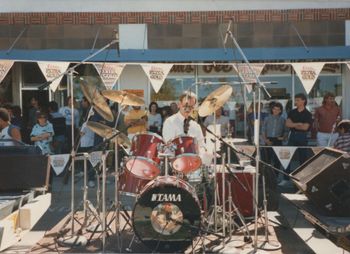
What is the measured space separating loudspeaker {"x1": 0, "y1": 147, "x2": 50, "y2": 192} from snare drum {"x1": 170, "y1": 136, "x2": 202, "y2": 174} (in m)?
2.00

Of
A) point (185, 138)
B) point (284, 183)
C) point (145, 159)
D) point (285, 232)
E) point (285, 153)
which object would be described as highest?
point (185, 138)

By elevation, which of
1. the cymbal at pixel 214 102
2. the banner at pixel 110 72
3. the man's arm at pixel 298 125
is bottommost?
the man's arm at pixel 298 125

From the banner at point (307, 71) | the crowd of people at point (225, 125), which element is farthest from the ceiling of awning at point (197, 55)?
the banner at point (307, 71)

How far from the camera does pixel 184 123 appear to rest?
25.4ft

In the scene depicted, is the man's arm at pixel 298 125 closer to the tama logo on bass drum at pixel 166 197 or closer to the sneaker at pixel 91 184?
the sneaker at pixel 91 184

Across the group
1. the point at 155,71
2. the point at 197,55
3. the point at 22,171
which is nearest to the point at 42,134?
the point at 155,71

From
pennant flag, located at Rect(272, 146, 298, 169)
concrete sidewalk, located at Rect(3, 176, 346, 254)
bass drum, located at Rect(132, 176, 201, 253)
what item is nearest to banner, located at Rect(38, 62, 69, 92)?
concrete sidewalk, located at Rect(3, 176, 346, 254)

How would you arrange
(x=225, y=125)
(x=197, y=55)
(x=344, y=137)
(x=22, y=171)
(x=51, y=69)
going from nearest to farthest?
(x=22, y=171)
(x=344, y=137)
(x=51, y=69)
(x=225, y=125)
(x=197, y=55)

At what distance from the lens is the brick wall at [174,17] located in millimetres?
14734

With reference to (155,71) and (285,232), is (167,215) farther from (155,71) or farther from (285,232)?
(155,71)

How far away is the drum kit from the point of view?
6793mm

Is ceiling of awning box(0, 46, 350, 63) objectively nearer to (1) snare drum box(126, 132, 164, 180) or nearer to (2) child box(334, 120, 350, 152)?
(2) child box(334, 120, 350, 152)

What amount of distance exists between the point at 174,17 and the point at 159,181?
28.8 ft

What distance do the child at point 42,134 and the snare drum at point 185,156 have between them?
4.56 metres
